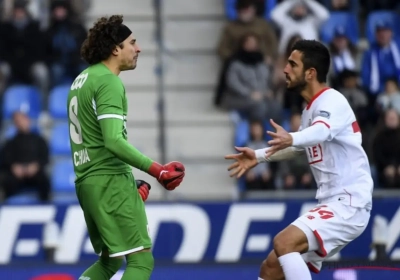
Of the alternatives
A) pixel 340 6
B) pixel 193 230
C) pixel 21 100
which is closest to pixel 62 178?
pixel 21 100

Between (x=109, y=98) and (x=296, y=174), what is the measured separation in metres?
4.92

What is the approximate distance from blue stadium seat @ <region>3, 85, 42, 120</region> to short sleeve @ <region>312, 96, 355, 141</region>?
564 centimetres

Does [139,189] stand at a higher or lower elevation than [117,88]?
lower

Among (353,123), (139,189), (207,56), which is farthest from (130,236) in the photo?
(207,56)

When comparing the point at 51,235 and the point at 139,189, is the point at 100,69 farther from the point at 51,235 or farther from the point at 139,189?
the point at 51,235

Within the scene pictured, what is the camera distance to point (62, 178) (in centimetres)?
1115

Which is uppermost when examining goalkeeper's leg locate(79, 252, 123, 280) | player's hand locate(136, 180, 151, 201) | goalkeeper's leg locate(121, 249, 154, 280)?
player's hand locate(136, 180, 151, 201)

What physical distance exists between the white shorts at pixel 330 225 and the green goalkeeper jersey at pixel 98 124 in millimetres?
1195

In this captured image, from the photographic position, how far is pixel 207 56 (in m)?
12.3

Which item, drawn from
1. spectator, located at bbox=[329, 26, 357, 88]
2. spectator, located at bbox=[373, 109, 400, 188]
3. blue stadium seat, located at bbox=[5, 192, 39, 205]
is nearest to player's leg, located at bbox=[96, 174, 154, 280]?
blue stadium seat, located at bbox=[5, 192, 39, 205]

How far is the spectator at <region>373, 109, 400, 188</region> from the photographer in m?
11.0

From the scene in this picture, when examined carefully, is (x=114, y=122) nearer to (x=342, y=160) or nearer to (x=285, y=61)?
(x=342, y=160)

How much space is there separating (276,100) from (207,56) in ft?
4.24

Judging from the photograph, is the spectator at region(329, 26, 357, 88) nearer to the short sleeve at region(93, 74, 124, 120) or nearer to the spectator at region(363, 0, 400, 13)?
the spectator at region(363, 0, 400, 13)
